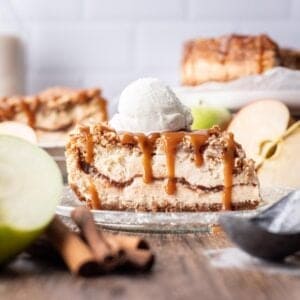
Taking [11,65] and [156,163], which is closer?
[156,163]

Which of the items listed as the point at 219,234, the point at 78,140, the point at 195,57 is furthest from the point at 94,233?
the point at 195,57

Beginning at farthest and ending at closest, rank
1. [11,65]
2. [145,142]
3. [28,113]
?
[11,65], [28,113], [145,142]

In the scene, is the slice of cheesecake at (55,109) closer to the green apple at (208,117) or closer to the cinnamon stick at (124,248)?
the green apple at (208,117)

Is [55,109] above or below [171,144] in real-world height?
below

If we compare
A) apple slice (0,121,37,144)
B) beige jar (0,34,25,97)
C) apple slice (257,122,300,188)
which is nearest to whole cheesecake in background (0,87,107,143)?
apple slice (0,121,37,144)

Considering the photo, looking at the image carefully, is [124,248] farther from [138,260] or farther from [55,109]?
[55,109]

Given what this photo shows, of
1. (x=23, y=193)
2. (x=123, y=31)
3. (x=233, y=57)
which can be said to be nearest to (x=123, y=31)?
(x=123, y=31)

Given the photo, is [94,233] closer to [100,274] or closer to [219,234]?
[100,274]

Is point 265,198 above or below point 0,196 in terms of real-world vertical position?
below
